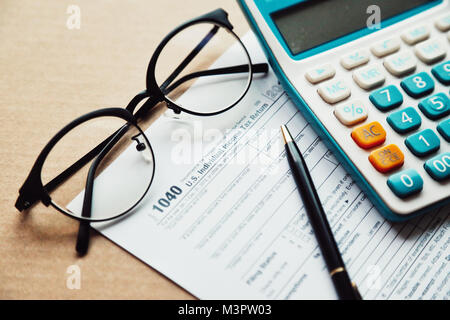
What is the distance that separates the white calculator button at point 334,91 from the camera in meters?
0.41

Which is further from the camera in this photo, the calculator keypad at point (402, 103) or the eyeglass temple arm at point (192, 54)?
the eyeglass temple arm at point (192, 54)

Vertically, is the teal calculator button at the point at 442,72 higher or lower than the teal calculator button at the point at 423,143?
higher

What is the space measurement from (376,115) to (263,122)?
0.40 ft

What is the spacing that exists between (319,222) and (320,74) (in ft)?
0.52

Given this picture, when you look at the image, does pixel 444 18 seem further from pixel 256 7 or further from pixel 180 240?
pixel 180 240

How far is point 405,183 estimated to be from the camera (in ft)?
1.21

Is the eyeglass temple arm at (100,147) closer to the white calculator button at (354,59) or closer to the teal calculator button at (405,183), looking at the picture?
the white calculator button at (354,59)

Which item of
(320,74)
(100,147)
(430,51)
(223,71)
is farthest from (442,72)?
(100,147)

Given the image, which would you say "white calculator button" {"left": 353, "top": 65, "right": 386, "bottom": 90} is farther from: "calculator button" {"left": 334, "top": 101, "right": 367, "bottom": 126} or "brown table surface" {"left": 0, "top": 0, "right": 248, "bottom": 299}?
"brown table surface" {"left": 0, "top": 0, "right": 248, "bottom": 299}

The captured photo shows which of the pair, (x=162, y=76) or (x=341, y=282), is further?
(x=162, y=76)

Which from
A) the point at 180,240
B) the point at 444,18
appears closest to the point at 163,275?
the point at 180,240

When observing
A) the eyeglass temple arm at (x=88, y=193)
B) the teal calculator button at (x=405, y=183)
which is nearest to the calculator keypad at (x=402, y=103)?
the teal calculator button at (x=405, y=183)

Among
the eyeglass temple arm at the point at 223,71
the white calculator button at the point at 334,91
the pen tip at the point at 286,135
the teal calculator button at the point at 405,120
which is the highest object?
the eyeglass temple arm at the point at 223,71
